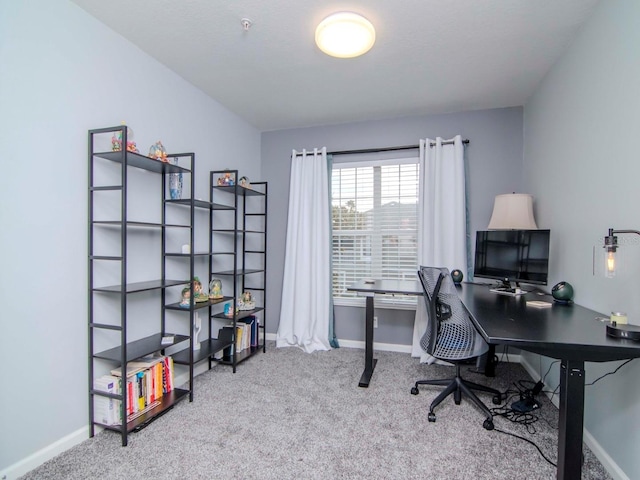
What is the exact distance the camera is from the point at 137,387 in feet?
6.66

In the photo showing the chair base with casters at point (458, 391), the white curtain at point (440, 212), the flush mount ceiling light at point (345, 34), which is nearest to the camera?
the flush mount ceiling light at point (345, 34)

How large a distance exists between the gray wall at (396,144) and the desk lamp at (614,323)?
183cm

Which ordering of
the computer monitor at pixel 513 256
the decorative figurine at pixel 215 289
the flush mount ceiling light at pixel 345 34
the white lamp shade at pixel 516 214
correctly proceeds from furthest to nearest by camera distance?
the decorative figurine at pixel 215 289, the white lamp shade at pixel 516 214, the computer monitor at pixel 513 256, the flush mount ceiling light at pixel 345 34

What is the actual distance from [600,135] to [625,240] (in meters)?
0.66

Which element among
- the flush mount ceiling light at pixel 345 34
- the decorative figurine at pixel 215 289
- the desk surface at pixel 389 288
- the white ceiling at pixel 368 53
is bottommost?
the decorative figurine at pixel 215 289

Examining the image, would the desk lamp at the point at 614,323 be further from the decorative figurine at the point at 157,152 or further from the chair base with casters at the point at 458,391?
the decorative figurine at the point at 157,152

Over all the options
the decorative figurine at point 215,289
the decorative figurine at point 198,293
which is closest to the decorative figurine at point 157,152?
the decorative figurine at point 198,293

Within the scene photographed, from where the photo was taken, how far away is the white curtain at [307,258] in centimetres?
358

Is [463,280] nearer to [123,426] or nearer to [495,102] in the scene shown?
[495,102]

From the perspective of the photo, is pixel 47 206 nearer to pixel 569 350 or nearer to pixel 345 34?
pixel 345 34

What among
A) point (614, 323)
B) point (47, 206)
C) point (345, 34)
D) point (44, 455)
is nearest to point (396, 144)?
point (345, 34)

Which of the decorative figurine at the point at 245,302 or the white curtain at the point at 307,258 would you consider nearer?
the decorative figurine at the point at 245,302

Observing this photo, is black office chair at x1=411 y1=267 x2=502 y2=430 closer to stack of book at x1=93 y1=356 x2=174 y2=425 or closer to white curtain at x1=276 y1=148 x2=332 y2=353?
white curtain at x1=276 y1=148 x2=332 y2=353

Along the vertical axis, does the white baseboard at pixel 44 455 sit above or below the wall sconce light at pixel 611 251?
below
